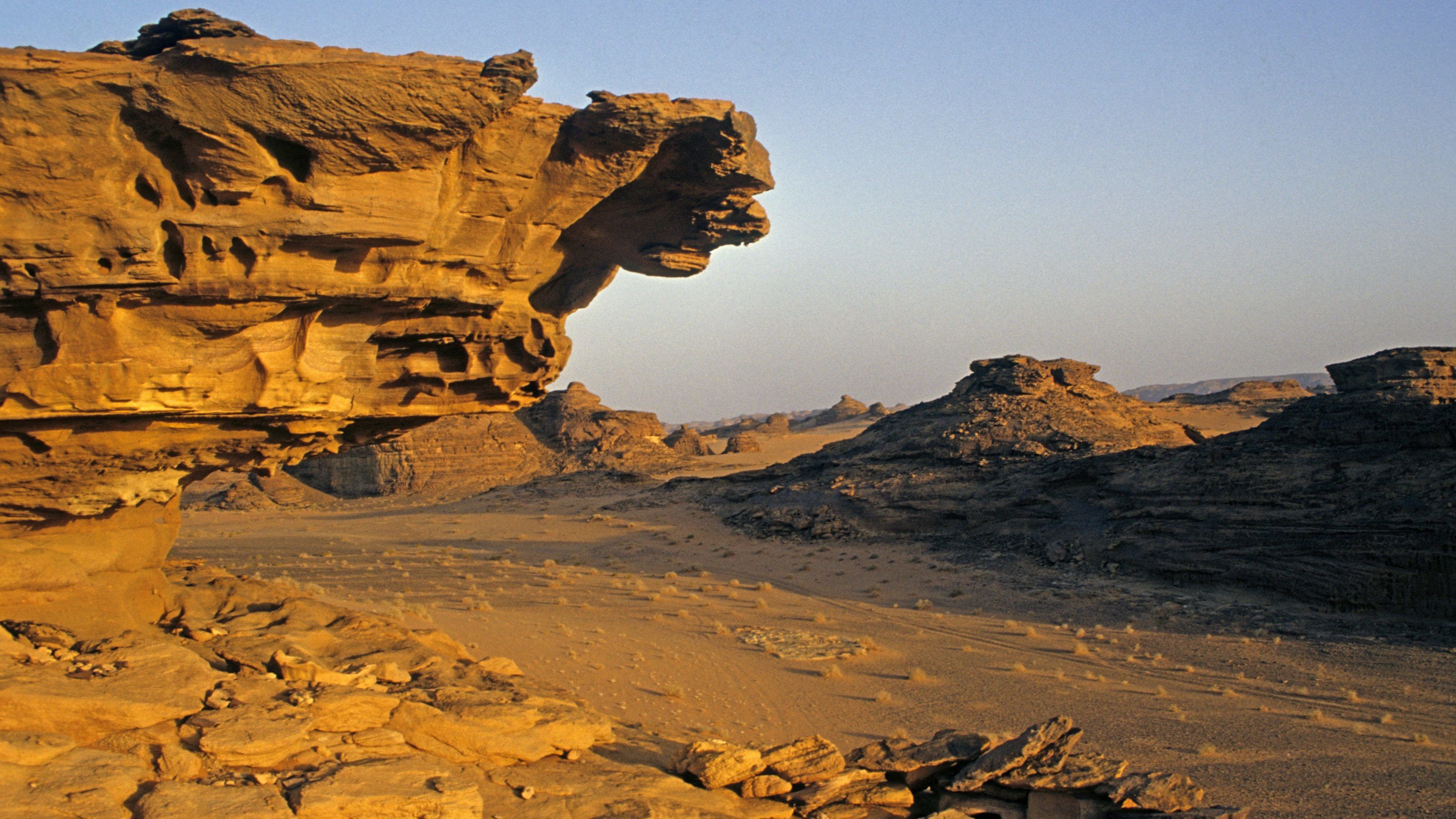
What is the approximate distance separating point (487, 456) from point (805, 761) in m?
36.2

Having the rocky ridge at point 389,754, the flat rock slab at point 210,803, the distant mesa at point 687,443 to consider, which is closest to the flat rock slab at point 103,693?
the rocky ridge at point 389,754

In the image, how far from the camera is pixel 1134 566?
18.7 m

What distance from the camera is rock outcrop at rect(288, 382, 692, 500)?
132 ft

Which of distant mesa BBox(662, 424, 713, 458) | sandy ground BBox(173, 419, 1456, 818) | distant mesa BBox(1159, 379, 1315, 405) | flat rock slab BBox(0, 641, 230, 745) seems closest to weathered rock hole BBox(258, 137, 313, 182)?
flat rock slab BBox(0, 641, 230, 745)

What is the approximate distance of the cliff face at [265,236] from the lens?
6.00m

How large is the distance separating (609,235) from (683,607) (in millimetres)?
9054

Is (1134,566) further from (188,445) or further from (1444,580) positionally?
(188,445)

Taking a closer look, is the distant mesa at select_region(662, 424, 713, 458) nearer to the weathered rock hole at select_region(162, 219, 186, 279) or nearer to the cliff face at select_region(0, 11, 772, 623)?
the cliff face at select_region(0, 11, 772, 623)

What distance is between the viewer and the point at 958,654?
13.9 m

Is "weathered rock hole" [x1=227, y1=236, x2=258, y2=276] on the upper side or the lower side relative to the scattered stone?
upper

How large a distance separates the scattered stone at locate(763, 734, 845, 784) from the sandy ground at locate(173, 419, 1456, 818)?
1.92 metres

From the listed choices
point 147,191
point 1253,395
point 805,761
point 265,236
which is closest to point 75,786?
point 265,236

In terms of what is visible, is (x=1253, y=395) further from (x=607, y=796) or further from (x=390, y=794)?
(x=390, y=794)

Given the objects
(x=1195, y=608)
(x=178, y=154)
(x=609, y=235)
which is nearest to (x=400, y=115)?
(x=178, y=154)
